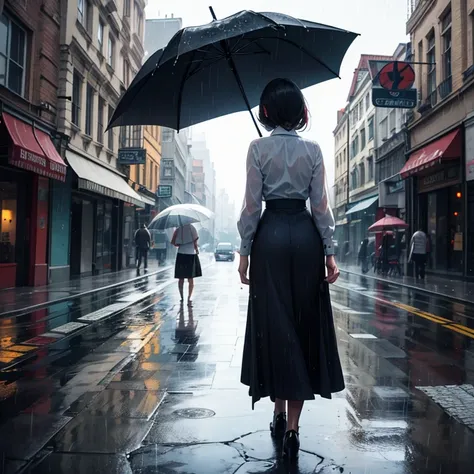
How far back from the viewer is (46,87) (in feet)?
48.1

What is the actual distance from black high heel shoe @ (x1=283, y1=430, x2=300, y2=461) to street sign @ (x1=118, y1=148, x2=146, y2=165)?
2073 centimetres

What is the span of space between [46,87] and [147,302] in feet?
26.6

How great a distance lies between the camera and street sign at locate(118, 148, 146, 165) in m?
22.5

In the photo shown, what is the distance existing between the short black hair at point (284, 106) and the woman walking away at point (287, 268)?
1 cm

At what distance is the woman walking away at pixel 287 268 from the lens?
2834 millimetres

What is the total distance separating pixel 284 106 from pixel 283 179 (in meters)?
0.47

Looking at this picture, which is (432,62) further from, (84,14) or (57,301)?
(57,301)

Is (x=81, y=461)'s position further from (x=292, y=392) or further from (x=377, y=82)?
(x=377, y=82)

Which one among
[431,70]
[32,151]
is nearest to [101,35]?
[32,151]

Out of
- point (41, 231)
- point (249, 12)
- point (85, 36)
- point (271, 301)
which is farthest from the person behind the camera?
point (85, 36)

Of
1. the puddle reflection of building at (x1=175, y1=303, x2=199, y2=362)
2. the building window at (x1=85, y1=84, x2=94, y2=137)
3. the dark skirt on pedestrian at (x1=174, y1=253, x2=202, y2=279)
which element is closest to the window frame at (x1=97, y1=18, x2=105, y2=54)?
the building window at (x1=85, y1=84, x2=94, y2=137)

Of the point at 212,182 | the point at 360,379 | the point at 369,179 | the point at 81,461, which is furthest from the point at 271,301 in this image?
the point at 212,182

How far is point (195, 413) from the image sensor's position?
136 inches

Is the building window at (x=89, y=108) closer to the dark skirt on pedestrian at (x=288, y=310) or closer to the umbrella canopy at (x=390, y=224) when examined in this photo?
the umbrella canopy at (x=390, y=224)
